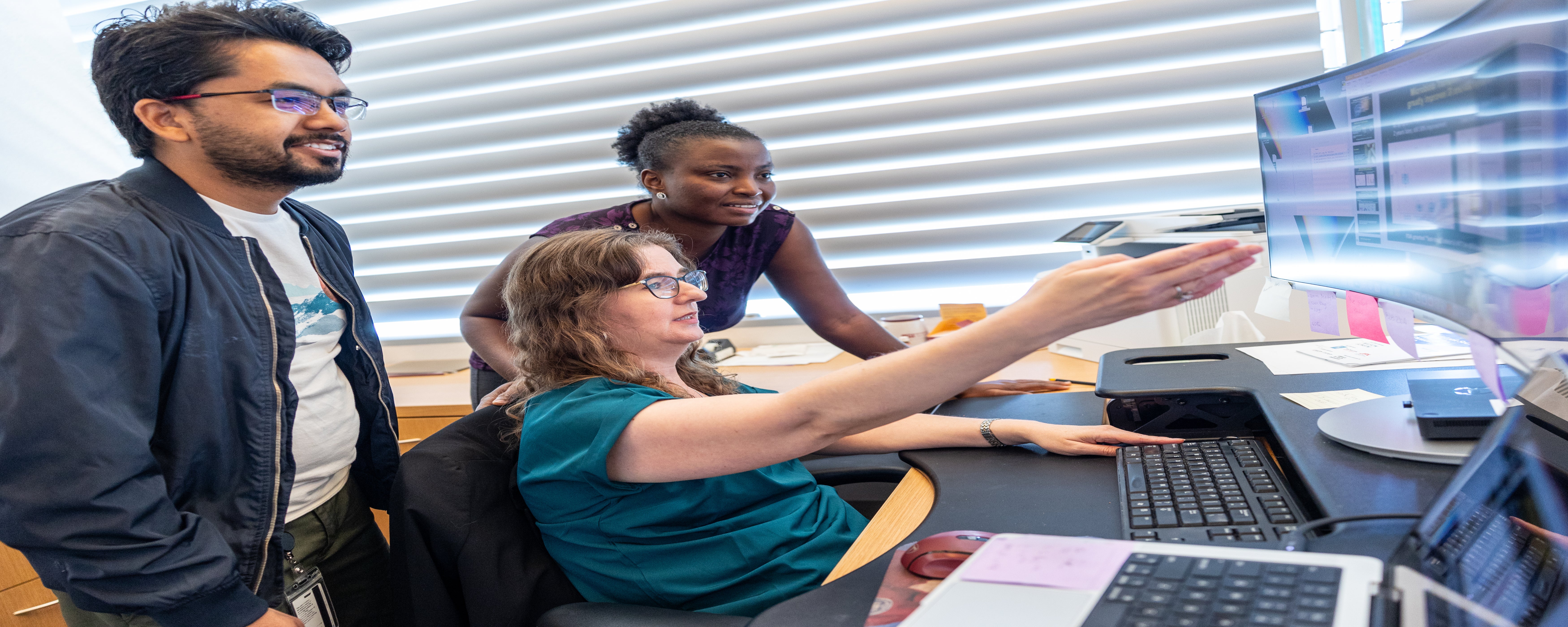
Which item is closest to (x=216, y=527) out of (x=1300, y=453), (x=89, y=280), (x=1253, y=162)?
(x=89, y=280)

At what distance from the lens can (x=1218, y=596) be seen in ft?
2.17

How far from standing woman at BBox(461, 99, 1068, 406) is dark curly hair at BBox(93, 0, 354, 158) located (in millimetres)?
551

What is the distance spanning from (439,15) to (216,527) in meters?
2.05

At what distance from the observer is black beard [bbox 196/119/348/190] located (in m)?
1.33

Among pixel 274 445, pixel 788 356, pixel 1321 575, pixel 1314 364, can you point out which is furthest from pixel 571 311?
pixel 788 356

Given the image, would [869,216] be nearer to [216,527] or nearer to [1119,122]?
[1119,122]

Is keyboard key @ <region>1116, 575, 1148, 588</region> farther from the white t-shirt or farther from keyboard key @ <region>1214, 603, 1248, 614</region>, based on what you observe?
the white t-shirt

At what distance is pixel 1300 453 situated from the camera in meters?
0.99

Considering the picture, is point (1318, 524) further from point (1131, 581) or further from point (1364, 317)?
point (1364, 317)

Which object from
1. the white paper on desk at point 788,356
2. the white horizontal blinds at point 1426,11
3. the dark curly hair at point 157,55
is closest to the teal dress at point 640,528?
the dark curly hair at point 157,55

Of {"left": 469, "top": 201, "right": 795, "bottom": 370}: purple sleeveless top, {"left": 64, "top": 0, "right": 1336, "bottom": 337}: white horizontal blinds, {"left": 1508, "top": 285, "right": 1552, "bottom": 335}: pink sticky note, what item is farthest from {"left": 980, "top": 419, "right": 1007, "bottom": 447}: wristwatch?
{"left": 64, "top": 0, "right": 1336, "bottom": 337}: white horizontal blinds

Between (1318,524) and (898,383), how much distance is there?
15.3 inches

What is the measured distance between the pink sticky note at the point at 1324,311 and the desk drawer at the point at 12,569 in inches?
111

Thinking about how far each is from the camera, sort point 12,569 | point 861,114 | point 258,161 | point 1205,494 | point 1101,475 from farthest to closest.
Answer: point 861,114 → point 12,569 → point 258,161 → point 1101,475 → point 1205,494
